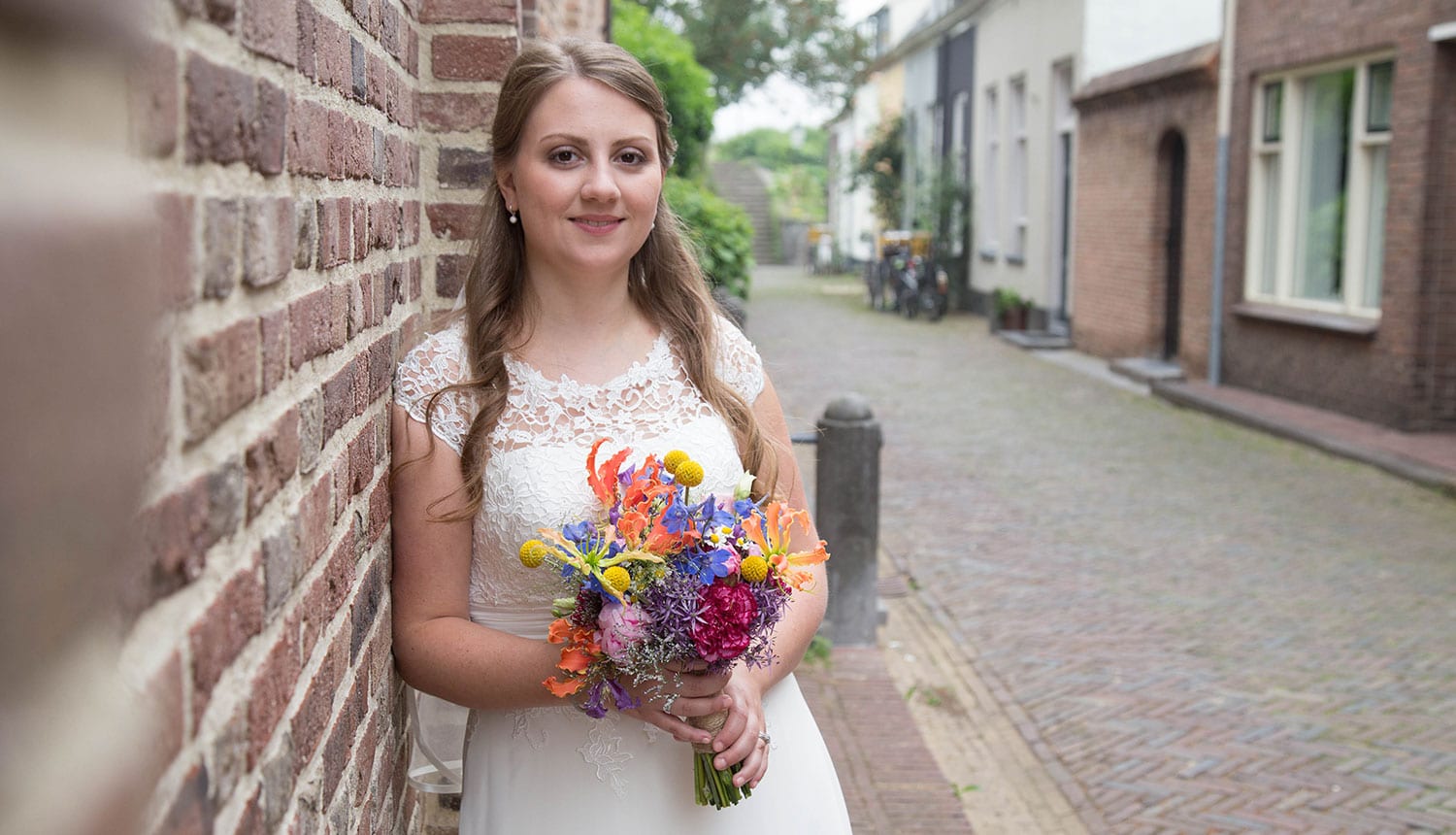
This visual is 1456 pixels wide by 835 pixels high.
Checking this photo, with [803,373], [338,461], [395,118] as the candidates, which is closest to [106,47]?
[338,461]

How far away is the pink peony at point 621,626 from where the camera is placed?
1.66 meters

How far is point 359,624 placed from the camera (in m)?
1.71

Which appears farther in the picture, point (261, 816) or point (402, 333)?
point (402, 333)

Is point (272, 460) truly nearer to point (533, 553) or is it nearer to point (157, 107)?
point (157, 107)

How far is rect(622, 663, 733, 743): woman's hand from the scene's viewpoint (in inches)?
70.4

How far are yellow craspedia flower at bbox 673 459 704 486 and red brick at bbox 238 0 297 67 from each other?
68 cm

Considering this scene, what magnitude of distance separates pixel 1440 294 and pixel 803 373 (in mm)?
6656

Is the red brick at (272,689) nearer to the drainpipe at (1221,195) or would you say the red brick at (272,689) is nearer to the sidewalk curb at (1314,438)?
the sidewalk curb at (1314,438)

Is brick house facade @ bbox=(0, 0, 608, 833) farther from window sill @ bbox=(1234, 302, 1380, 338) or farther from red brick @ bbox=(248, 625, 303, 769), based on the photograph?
window sill @ bbox=(1234, 302, 1380, 338)

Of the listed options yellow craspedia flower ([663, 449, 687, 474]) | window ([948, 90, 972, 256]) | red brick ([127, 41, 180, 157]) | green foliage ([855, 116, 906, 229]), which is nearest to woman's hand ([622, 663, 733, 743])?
yellow craspedia flower ([663, 449, 687, 474])

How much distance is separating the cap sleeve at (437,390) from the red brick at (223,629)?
33.0 inches

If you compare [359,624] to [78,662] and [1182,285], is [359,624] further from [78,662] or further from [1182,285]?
[1182,285]

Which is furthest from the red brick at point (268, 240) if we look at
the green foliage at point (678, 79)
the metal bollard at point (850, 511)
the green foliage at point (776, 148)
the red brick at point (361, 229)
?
the green foliage at point (776, 148)

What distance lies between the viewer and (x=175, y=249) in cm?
88
